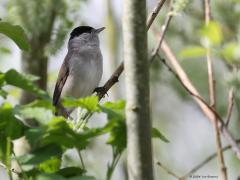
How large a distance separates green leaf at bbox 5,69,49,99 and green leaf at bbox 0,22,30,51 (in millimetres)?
299

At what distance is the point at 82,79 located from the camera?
21.9 feet

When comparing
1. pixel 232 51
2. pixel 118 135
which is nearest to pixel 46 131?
pixel 118 135

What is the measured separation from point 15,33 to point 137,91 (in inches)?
26.0

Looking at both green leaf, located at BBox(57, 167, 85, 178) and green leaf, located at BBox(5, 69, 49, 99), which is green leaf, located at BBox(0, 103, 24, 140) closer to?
green leaf, located at BBox(5, 69, 49, 99)

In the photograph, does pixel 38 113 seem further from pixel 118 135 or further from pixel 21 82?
pixel 118 135

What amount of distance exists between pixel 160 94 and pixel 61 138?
21.2 ft

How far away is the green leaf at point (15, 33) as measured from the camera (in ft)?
7.54

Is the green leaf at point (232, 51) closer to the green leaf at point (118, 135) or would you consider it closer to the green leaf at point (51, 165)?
the green leaf at point (118, 135)

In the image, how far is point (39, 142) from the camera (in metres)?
1.98

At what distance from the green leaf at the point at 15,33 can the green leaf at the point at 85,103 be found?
39cm

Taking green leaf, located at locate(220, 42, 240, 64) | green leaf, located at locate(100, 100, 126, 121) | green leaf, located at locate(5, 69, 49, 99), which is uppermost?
green leaf, located at locate(220, 42, 240, 64)

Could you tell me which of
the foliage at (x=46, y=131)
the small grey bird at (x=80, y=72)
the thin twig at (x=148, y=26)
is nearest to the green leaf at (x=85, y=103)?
the foliage at (x=46, y=131)

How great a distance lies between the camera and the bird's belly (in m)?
6.56

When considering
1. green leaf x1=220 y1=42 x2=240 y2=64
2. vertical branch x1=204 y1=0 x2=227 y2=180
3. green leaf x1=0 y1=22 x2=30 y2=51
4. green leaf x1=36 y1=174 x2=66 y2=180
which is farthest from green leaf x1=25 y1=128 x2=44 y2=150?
vertical branch x1=204 y1=0 x2=227 y2=180
